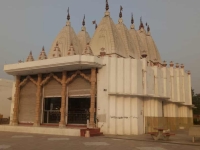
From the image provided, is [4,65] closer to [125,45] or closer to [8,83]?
[125,45]

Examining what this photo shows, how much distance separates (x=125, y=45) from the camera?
85.3 feet

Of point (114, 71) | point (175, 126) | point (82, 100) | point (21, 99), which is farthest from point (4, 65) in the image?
point (175, 126)

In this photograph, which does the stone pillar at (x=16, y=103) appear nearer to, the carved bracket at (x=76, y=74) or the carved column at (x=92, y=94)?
the carved bracket at (x=76, y=74)

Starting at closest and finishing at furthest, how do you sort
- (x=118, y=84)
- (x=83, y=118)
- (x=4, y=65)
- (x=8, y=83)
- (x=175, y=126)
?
(x=118, y=84) → (x=83, y=118) → (x=4, y=65) → (x=175, y=126) → (x=8, y=83)

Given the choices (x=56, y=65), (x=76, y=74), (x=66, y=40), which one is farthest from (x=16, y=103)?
(x=66, y=40)

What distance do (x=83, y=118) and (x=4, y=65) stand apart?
9332mm

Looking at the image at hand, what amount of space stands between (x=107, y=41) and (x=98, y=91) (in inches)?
274

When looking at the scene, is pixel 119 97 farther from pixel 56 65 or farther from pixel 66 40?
pixel 66 40

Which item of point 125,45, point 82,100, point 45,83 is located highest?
point 125,45

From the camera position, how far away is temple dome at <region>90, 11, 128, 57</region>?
22.9 m

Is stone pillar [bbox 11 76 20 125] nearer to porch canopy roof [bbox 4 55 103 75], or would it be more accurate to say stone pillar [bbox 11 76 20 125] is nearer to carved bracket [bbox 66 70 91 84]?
porch canopy roof [bbox 4 55 103 75]

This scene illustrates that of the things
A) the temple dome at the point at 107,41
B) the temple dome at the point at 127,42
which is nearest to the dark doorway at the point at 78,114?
the temple dome at the point at 107,41

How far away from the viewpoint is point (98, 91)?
60.3 feet

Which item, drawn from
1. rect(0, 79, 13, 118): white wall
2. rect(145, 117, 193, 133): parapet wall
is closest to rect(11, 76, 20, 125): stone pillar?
rect(145, 117, 193, 133): parapet wall
